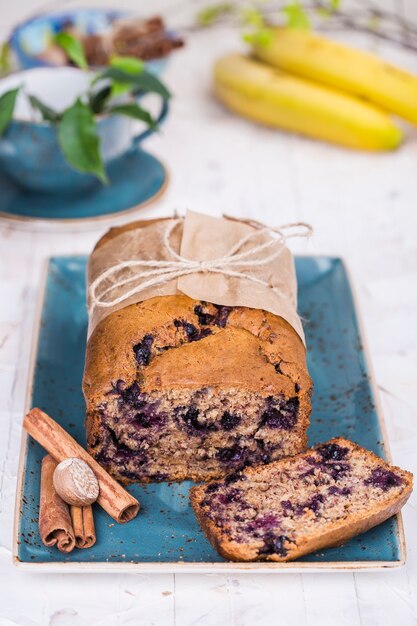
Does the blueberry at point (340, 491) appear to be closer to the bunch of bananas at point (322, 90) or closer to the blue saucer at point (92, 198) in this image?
the blue saucer at point (92, 198)

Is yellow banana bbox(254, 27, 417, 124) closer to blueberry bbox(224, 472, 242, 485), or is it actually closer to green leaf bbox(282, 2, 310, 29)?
green leaf bbox(282, 2, 310, 29)

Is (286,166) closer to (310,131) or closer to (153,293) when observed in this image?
(310,131)

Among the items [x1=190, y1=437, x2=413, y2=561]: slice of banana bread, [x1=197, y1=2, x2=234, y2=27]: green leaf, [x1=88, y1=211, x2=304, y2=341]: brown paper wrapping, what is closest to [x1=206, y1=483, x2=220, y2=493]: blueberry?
[x1=190, y1=437, x2=413, y2=561]: slice of banana bread

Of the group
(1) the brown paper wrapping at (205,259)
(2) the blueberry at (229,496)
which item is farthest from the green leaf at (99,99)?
(2) the blueberry at (229,496)

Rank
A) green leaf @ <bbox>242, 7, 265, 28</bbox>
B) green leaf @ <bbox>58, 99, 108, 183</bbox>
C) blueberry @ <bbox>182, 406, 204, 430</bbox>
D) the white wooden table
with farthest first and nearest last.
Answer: green leaf @ <bbox>242, 7, 265, 28</bbox> → green leaf @ <bbox>58, 99, 108, 183</bbox> → blueberry @ <bbox>182, 406, 204, 430</bbox> → the white wooden table

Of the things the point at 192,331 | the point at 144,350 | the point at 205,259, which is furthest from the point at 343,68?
the point at 144,350
